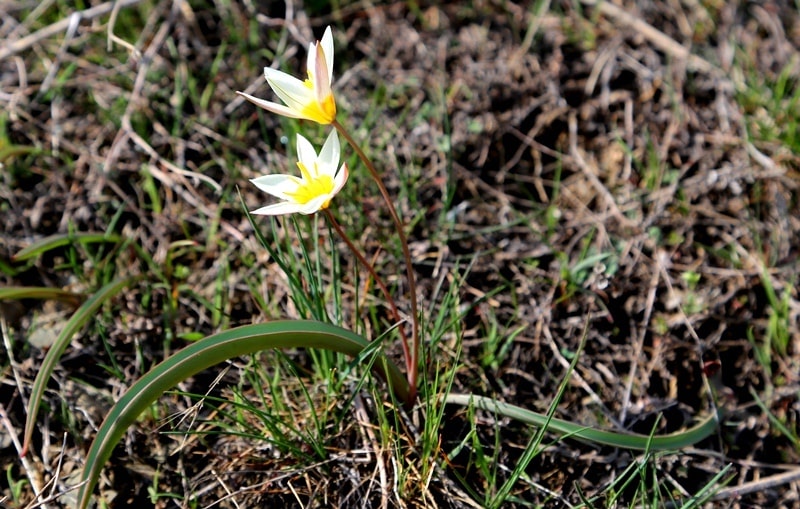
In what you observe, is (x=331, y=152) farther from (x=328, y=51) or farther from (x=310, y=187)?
(x=328, y=51)

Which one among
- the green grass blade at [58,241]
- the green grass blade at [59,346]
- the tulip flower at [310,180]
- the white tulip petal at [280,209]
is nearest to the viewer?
the white tulip petal at [280,209]

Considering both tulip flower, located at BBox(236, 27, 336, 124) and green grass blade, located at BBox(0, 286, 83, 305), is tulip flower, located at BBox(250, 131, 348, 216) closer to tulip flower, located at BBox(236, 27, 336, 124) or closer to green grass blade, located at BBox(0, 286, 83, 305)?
tulip flower, located at BBox(236, 27, 336, 124)

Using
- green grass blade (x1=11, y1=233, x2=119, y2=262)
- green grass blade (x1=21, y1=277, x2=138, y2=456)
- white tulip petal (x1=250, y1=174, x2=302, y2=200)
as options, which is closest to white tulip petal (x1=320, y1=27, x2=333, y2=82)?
white tulip petal (x1=250, y1=174, x2=302, y2=200)

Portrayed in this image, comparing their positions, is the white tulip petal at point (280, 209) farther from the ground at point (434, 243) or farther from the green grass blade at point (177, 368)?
the ground at point (434, 243)

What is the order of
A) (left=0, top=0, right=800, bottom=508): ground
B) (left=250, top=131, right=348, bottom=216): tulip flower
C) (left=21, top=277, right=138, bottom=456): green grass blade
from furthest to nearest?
(left=0, top=0, right=800, bottom=508): ground → (left=21, top=277, right=138, bottom=456): green grass blade → (left=250, top=131, right=348, bottom=216): tulip flower

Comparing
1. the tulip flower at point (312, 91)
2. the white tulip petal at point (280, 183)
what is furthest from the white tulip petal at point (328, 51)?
the white tulip petal at point (280, 183)

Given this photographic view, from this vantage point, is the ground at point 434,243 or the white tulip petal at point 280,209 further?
the ground at point 434,243
